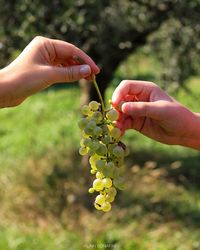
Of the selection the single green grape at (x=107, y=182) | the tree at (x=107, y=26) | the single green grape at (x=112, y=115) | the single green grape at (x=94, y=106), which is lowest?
the tree at (x=107, y=26)

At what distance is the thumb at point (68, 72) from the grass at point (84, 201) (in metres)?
2.17

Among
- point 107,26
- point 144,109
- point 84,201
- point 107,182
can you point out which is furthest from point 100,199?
point 84,201

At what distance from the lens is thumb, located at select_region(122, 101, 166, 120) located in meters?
1.63

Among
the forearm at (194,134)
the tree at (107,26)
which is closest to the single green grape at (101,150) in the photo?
the forearm at (194,134)

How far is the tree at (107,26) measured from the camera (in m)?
3.79

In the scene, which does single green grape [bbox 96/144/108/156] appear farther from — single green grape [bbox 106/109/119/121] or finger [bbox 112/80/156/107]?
finger [bbox 112/80/156/107]

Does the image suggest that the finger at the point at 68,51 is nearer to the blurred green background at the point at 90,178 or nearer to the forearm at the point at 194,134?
the forearm at the point at 194,134

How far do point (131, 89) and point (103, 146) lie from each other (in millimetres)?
314

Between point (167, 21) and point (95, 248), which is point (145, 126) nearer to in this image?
point (95, 248)

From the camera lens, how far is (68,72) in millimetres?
1589

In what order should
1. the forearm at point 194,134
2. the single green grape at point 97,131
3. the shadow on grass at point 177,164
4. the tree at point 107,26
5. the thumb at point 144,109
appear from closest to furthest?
the single green grape at point 97,131 → the thumb at point 144,109 → the forearm at point 194,134 → the tree at point 107,26 → the shadow on grass at point 177,164

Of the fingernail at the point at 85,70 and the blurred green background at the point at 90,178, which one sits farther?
the blurred green background at the point at 90,178

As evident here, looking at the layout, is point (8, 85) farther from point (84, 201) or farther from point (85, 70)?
point (84, 201)

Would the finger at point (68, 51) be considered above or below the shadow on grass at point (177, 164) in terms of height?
above
